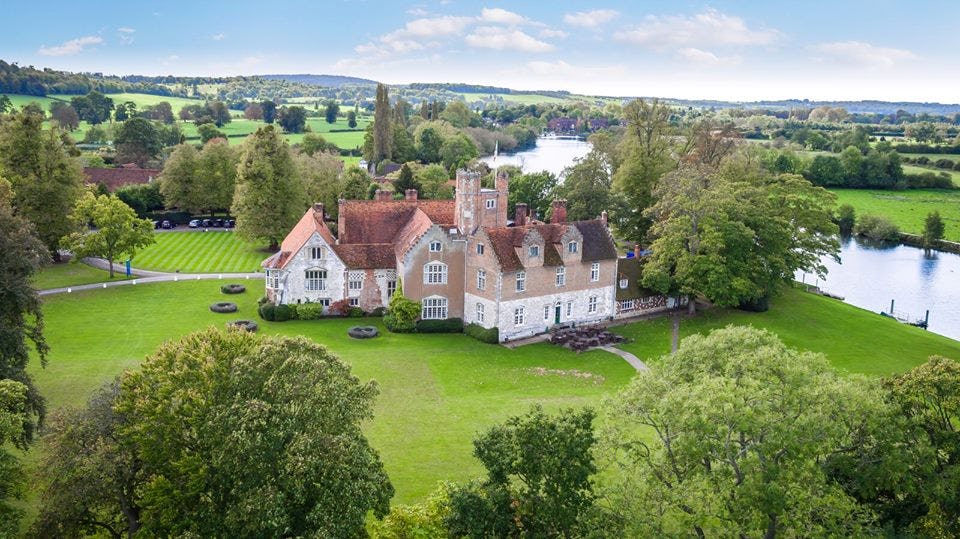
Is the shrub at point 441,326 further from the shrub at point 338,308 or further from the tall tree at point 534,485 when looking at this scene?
the tall tree at point 534,485

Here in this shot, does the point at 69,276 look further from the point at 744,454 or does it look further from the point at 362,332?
the point at 744,454

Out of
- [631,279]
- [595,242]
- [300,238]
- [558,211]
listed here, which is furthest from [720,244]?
[300,238]

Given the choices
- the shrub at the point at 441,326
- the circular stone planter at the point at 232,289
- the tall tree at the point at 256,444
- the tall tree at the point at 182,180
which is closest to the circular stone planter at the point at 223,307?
the circular stone planter at the point at 232,289

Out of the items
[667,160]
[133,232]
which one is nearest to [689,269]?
[667,160]

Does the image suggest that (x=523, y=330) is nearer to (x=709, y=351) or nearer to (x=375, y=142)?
(x=709, y=351)

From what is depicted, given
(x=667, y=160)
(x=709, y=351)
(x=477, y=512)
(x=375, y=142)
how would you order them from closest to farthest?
(x=477, y=512)
(x=709, y=351)
(x=667, y=160)
(x=375, y=142)

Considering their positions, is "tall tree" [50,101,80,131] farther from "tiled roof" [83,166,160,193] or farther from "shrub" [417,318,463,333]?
Result: "shrub" [417,318,463,333]
